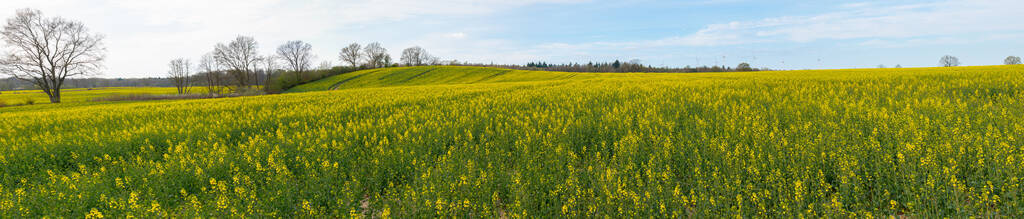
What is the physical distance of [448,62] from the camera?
13400cm

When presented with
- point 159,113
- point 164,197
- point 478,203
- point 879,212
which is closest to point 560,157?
point 478,203

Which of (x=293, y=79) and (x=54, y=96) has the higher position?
(x=293, y=79)

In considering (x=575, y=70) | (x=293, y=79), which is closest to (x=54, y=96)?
(x=293, y=79)

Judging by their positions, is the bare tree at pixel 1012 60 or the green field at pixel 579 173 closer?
the green field at pixel 579 173

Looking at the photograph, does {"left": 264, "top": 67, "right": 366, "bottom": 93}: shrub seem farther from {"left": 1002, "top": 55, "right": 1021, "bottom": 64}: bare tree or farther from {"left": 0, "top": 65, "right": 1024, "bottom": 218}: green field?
{"left": 1002, "top": 55, "right": 1021, "bottom": 64}: bare tree

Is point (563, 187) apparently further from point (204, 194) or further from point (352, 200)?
point (204, 194)

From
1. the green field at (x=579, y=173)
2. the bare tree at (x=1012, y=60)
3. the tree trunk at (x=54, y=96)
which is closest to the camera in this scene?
the green field at (x=579, y=173)

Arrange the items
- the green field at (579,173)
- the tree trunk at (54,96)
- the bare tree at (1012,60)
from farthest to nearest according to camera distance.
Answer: the bare tree at (1012,60) < the tree trunk at (54,96) < the green field at (579,173)

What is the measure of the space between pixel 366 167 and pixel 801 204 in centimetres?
518

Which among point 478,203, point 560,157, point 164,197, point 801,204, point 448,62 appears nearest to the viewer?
point 801,204

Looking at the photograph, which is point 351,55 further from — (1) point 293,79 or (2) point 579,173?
(2) point 579,173

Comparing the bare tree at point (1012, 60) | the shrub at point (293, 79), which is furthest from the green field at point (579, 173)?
the bare tree at point (1012, 60)

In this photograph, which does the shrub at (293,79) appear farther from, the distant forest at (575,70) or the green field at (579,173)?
the green field at (579,173)

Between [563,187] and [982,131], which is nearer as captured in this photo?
[563,187]
